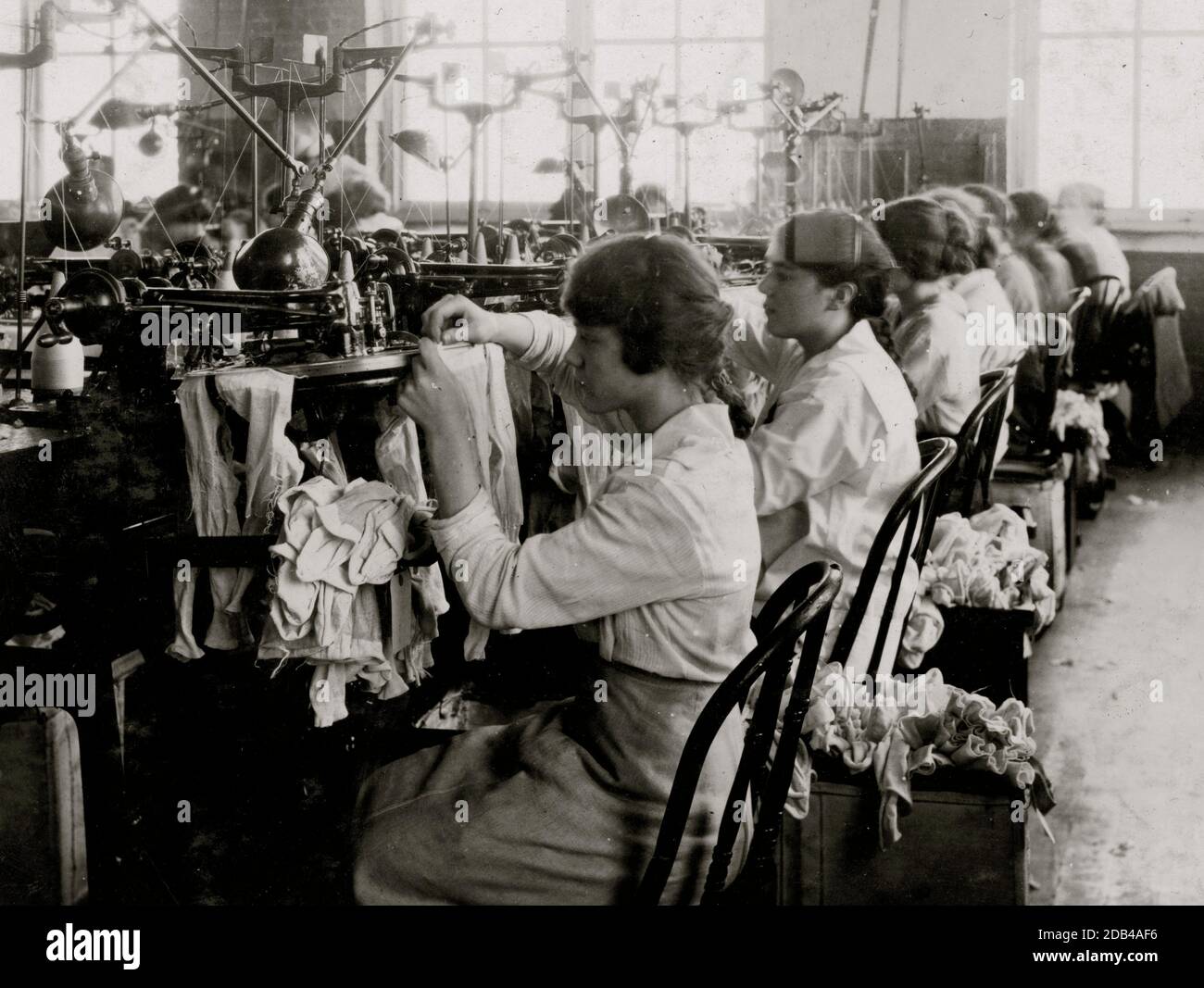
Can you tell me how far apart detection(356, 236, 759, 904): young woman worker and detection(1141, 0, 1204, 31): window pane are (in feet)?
3.48

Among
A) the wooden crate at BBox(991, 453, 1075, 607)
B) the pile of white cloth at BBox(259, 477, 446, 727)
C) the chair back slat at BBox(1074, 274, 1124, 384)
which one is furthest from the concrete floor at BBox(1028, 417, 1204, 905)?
the pile of white cloth at BBox(259, 477, 446, 727)

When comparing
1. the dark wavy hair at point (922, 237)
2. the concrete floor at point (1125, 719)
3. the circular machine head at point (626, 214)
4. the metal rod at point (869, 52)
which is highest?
the metal rod at point (869, 52)

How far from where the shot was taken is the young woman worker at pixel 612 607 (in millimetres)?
1354

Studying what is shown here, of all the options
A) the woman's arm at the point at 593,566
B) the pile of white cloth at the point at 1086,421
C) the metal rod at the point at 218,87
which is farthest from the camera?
the pile of white cloth at the point at 1086,421

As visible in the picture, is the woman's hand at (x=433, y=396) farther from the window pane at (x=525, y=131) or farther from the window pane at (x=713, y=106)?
the window pane at (x=713, y=106)

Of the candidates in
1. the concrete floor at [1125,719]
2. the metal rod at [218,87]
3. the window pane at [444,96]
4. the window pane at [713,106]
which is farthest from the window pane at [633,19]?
the concrete floor at [1125,719]

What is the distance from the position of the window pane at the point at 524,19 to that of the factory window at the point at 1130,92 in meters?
1.10

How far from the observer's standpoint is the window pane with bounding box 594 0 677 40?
7.92ft

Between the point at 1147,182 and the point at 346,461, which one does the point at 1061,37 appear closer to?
the point at 1147,182

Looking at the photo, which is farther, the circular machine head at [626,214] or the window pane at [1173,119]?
the circular machine head at [626,214]

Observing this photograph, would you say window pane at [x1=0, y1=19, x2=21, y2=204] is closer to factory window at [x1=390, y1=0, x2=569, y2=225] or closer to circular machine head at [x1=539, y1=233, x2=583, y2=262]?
factory window at [x1=390, y1=0, x2=569, y2=225]

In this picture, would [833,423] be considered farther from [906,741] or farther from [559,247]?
[559,247]

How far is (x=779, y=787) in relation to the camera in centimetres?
137
